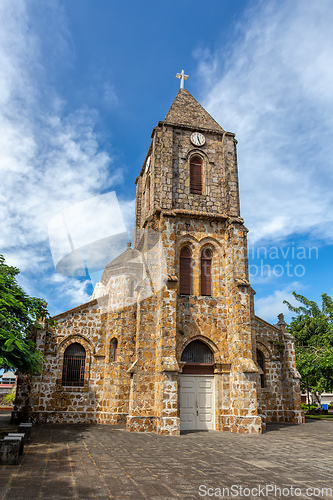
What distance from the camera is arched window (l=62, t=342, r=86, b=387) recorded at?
20375mm

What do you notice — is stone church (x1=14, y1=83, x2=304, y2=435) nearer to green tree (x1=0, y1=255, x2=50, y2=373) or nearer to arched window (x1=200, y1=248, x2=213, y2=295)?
arched window (x1=200, y1=248, x2=213, y2=295)

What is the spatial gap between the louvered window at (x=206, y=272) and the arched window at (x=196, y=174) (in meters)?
3.24

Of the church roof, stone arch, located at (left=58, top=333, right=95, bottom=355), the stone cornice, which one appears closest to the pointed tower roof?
the stone cornice

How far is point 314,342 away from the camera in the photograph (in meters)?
30.1

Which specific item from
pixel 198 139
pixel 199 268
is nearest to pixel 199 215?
pixel 199 268

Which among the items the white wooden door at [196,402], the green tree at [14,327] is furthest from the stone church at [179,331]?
the green tree at [14,327]

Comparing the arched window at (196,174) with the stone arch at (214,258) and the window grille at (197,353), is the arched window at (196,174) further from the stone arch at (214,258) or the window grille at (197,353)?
the window grille at (197,353)

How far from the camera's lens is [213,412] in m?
17.7

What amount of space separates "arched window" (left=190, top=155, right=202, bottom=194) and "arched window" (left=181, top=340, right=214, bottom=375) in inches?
305

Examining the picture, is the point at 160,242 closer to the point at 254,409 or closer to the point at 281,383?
the point at 254,409

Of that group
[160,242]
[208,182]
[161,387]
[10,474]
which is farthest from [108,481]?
[208,182]

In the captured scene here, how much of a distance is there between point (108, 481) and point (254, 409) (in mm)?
9902

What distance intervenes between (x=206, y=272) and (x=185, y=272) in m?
1.13

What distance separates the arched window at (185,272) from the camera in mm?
18844
